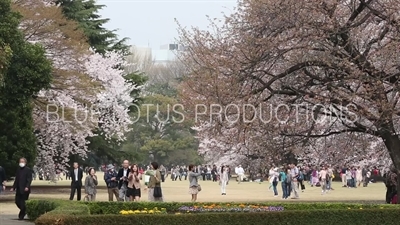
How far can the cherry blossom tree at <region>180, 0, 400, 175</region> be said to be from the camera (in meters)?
24.7

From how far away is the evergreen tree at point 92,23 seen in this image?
48.4m

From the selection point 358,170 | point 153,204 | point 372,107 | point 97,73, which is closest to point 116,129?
point 97,73

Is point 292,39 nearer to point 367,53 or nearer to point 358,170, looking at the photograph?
point 367,53

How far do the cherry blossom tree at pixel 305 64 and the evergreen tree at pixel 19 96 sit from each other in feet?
22.6

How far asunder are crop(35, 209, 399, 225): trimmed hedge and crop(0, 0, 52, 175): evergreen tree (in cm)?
1658

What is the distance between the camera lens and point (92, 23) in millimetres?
50281

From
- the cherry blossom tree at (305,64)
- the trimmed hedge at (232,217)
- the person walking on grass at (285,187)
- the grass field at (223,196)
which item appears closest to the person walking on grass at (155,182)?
the cherry blossom tree at (305,64)

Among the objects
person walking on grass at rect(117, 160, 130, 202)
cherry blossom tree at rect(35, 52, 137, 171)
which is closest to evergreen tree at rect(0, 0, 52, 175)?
cherry blossom tree at rect(35, 52, 137, 171)

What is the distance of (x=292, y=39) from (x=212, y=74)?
2.59 metres

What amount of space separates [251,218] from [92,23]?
3615 centimetres

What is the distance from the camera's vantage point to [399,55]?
83.6 feet

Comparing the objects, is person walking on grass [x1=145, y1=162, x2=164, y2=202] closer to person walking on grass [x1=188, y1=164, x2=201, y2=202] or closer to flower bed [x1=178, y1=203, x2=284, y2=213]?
flower bed [x1=178, y1=203, x2=284, y2=213]

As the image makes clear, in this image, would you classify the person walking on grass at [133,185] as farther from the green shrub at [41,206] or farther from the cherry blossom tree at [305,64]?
the green shrub at [41,206]

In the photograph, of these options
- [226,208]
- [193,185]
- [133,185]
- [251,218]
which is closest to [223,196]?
[193,185]
